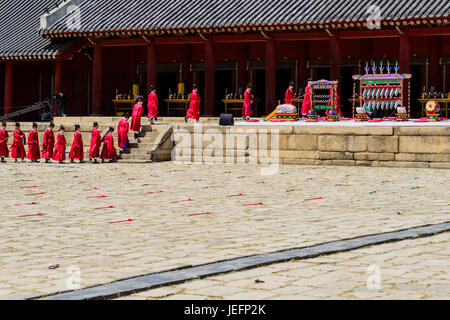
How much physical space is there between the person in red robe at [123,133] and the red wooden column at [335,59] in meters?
7.91

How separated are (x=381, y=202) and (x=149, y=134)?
1281cm

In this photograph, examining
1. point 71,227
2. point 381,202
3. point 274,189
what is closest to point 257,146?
point 274,189

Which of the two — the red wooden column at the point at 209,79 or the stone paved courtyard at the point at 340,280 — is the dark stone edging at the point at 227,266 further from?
the red wooden column at the point at 209,79

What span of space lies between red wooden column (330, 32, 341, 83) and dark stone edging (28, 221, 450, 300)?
17837mm

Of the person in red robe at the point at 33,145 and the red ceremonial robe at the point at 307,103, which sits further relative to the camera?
the red ceremonial robe at the point at 307,103

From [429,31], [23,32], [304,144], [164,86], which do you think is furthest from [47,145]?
[429,31]

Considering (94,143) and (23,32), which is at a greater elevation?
(23,32)

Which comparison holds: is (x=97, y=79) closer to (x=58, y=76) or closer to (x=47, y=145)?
(x=58, y=76)

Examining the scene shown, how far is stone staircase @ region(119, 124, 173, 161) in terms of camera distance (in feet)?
73.7

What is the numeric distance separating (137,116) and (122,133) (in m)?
0.85

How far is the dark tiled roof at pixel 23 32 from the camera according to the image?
30906 mm

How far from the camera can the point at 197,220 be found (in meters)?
9.96

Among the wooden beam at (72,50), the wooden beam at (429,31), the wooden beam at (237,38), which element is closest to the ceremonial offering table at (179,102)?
the wooden beam at (237,38)

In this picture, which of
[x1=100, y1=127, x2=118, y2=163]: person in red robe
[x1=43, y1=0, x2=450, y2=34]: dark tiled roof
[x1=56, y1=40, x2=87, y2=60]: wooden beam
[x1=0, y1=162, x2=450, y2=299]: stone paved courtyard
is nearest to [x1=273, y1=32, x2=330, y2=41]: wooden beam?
[x1=43, y1=0, x2=450, y2=34]: dark tiled roof
